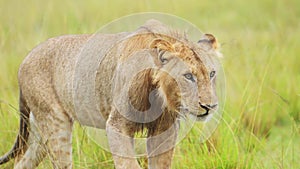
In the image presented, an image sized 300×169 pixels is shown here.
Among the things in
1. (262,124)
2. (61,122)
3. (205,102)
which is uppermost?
(205,102)

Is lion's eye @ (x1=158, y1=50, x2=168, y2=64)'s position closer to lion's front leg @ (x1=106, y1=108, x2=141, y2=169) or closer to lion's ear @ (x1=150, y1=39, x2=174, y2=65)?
lion's ear @ (x1=150, y1=39, x2=174, y2=65)

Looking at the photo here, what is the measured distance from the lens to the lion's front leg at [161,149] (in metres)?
4.02

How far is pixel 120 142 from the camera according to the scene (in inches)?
148

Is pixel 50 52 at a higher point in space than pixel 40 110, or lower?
higher

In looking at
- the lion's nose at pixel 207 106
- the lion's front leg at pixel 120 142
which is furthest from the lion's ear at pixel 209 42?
the lion's front leg at pixel 120 142

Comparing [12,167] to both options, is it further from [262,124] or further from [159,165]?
[262,124]

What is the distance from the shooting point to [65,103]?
4.31 meters

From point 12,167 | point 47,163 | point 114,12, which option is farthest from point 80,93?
point 114,12

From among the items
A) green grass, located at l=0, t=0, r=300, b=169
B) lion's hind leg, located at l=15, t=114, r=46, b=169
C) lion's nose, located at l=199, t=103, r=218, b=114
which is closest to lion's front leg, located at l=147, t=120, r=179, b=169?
green grass, located at l=0, t=0, r=300, b=169

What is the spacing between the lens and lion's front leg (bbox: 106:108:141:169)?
375 cm

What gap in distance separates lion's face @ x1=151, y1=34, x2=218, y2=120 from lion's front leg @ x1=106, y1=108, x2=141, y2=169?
35 centimetres

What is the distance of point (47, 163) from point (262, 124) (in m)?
2.06

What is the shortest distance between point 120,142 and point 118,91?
27 centimetres

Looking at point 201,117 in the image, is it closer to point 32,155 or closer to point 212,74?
point 212,74
